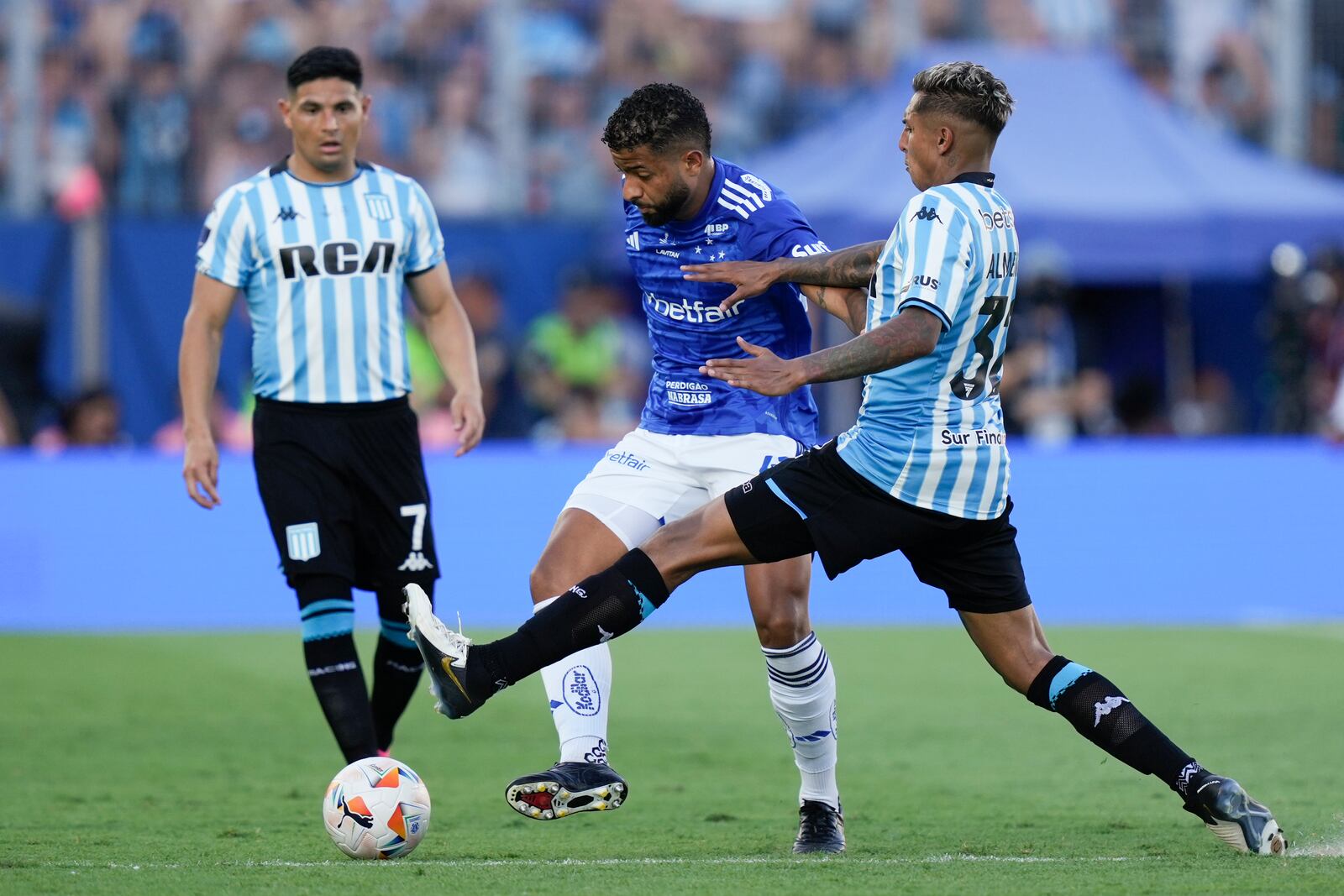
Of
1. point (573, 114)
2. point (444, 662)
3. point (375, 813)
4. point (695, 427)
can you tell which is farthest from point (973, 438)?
point (573, 114)

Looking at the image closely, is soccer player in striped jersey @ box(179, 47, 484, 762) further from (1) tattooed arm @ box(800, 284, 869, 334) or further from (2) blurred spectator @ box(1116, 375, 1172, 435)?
(2) blurred spectator @ box(1116, 375, 1172, 435)

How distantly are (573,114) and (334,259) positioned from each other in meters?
9.46

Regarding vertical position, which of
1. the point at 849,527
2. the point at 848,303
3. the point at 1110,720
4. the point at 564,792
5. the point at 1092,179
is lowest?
the point at 564,792

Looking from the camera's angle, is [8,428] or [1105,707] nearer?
[1105,707]

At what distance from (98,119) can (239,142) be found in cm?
104

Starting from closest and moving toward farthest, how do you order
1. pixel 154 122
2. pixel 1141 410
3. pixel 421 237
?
1. pixel 421 237
2. pixel 154 122
3. pixel 1141 410

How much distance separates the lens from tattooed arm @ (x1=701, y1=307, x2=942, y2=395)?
4.88m

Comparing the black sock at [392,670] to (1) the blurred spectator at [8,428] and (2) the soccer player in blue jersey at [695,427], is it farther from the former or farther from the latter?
(1) the blurred spectator at [8,428]

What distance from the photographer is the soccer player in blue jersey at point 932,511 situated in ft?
16.9

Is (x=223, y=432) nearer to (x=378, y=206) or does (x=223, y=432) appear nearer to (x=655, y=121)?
(x=378, y=206)

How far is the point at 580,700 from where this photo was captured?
225 inches

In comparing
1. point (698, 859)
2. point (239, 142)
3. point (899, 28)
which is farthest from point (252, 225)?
point (899, 28)

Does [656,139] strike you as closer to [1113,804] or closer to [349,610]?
[349,610]

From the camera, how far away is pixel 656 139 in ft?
18.4
